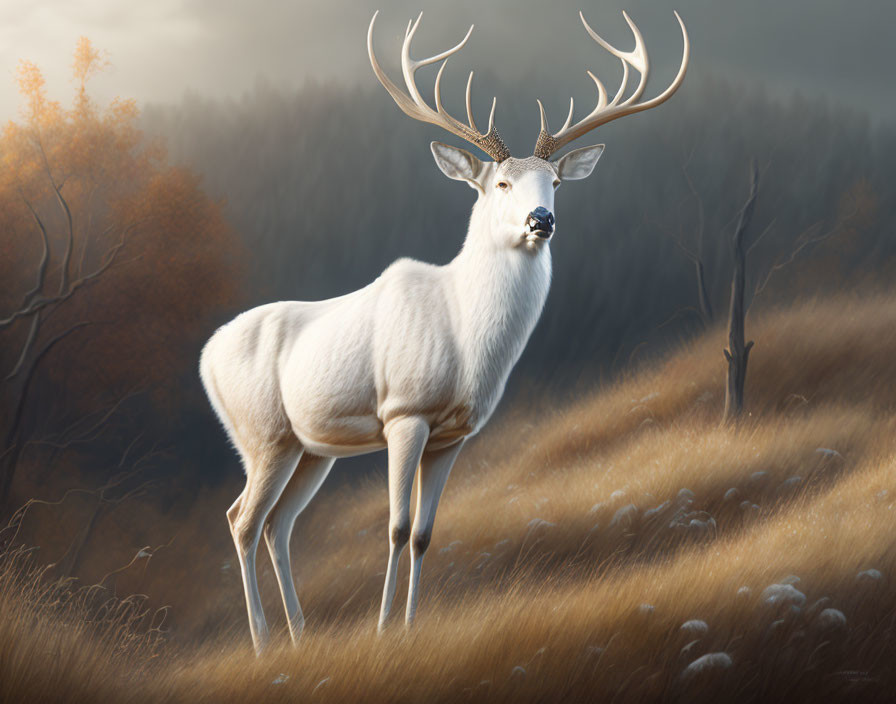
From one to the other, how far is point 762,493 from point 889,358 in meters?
2.66

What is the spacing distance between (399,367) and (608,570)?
234 cm

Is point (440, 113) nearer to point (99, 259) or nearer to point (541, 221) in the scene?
point (541, 221)

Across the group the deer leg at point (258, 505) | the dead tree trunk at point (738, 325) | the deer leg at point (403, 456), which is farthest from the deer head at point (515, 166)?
the dead tree trunk at point (738, 325)

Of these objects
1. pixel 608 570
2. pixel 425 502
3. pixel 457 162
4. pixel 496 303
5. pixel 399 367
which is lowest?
pixel 608 570

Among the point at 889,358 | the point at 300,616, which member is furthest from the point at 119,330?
the point at 889,358

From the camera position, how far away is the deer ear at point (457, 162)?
17.0 ft

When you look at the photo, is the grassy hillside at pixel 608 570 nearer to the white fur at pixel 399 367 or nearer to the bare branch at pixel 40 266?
the white fur at pixel 399 367

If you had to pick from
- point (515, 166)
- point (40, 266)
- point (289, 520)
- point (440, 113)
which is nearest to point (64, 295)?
point (40, 266)

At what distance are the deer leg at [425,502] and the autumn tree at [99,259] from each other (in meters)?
5.06

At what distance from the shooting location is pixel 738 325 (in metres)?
8.97

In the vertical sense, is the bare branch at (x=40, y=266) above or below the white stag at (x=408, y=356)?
above

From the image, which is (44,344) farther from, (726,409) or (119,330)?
(726,409)

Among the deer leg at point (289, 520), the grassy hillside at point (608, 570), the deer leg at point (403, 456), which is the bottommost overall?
the grassy hillside at point (608, 570)

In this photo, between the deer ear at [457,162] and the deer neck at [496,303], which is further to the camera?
the deer ear at [457,162]
